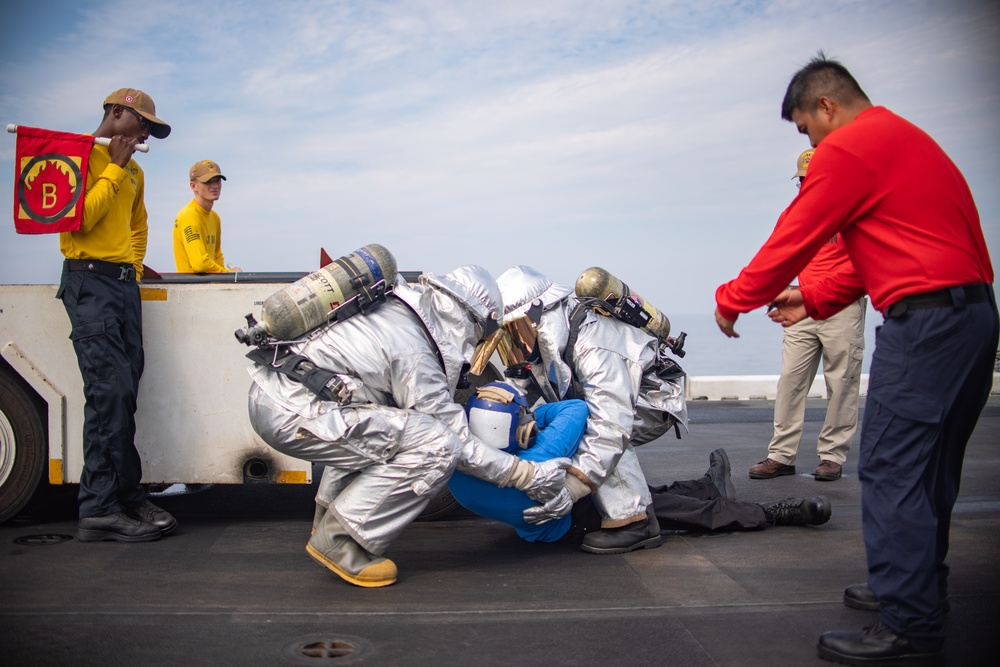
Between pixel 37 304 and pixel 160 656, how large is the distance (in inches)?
98.9

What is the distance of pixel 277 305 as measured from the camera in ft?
13.9

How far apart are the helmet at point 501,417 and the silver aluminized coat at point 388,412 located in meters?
0.16

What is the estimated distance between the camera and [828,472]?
22.1 feet

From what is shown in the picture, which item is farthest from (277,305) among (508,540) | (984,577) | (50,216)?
(984,577)

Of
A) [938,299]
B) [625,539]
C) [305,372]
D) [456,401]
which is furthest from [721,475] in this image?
[305,372]

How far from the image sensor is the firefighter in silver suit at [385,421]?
4.11 metres

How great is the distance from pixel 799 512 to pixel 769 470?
67.7 inches

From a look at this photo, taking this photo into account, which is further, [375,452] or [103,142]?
[103,142]

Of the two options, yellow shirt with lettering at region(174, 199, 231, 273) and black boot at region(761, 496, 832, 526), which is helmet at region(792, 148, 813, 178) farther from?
yellow shirt with lettering at region(174, 199, 231, 273)

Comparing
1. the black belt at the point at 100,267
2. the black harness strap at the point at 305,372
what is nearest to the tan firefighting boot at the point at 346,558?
the black harness strap at the point at 305,372

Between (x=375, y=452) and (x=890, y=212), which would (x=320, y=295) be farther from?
(x=890, y=212)

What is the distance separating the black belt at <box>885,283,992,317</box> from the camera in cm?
323

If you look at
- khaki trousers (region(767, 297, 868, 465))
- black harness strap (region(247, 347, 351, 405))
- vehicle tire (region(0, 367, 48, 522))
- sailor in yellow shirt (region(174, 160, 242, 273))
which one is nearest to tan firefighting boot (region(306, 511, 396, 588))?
black harness strap (region(247, 347, 351, 405))

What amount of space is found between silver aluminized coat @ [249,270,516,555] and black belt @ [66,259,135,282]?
1.23m
